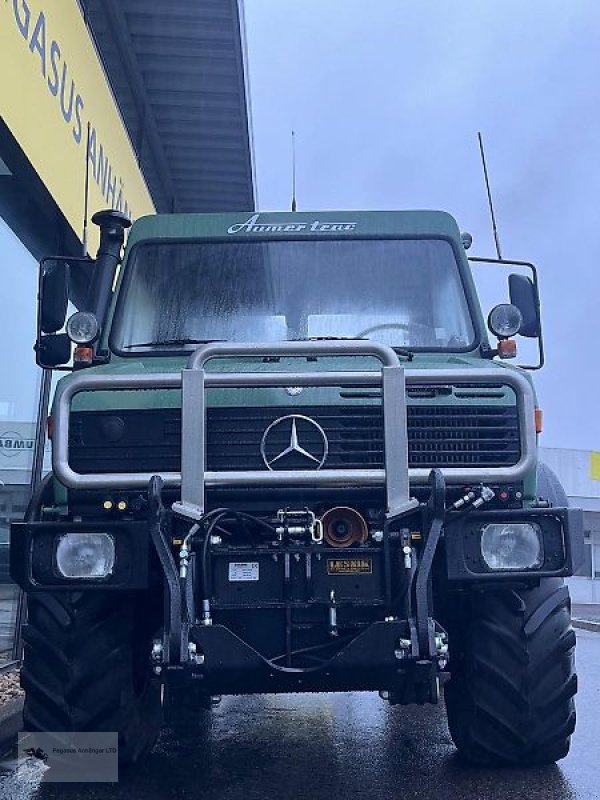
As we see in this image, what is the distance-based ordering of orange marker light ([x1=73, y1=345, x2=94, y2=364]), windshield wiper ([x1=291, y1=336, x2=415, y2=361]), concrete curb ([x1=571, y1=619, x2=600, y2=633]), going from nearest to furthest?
1. windshield wiper ([x1=291, y1=336, x2=415, y2=361])
2. orange marker light ([x1=73, y1=345, x2=94, y2=364])
3. concrete curb ([x1=571, y1=619, x2=600, y2=633])

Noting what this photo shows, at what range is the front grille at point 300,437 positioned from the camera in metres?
3.95

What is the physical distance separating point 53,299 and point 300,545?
2.16 metres

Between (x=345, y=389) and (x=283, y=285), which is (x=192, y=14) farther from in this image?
(x=345, y=389)

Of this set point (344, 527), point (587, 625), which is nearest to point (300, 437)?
point (344, 527)

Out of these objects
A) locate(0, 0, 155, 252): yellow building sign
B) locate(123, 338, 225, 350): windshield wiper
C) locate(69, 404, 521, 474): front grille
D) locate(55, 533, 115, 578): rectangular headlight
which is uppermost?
locate(0, 0, 155, 252): yellow building sign

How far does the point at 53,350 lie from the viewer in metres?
5.03

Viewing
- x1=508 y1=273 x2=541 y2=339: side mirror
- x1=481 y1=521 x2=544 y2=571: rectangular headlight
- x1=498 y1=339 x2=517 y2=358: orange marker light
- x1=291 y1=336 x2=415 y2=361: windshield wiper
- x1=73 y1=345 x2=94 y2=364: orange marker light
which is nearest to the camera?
x1=481 y1=521 x2=544 y2=571: rectangular headlight

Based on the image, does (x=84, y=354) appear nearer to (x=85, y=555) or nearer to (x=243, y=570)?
(x=85, y=555)

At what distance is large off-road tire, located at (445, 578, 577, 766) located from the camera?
157 inches

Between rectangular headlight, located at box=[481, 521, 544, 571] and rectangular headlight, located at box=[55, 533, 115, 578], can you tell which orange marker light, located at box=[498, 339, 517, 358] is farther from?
rectangular headlight, located at box=[55, 533, 115, 578]

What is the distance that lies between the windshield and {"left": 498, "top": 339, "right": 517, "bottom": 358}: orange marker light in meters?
0.17

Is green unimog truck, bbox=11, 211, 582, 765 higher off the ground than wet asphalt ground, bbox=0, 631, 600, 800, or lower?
higher

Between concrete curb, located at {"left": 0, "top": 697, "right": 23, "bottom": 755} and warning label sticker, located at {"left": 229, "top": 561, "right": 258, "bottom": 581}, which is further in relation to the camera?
concrete curb, located at {"left": 0, "top": 697, "right": 23, "bottom": 755}

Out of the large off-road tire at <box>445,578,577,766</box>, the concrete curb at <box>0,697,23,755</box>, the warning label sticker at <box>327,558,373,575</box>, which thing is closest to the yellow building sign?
the concrete curb at <box>0,697,23,755</box>
